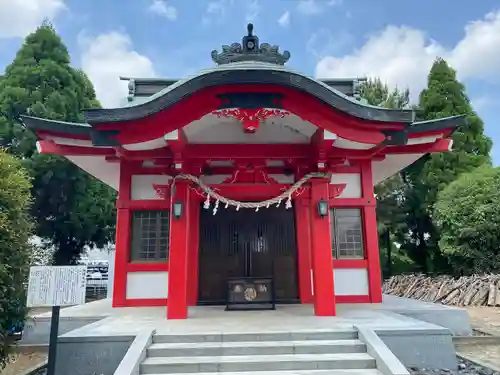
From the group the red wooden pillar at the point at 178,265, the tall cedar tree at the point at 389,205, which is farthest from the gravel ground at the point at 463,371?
the tall cedar tree at the point at 389,205

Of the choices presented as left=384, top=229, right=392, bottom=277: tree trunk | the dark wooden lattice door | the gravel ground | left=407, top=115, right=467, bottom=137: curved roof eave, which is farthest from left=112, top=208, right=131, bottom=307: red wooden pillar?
left=384, top=229, right=392, bottom=277: tree trunk

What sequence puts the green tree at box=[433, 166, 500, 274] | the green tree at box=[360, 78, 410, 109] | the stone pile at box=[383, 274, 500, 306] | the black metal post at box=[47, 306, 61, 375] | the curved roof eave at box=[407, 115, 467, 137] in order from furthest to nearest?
the green tree at box=[360, 78, 410, 109] → the green tree at box=[433, 166, 500, 274] → the stone pile at box=[383, 274, 500, 306] → the curved roof eave at box=[407, 115, 467, 137] → the black metal post at box=[47, 306, 61, 375]

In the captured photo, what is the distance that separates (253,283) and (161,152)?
8.99 ft

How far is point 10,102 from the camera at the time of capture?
1465 centimetres

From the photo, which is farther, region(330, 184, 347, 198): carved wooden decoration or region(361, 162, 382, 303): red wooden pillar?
region(361, 162, 382, 303): red wooden pillar

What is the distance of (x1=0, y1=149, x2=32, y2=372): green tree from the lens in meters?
3.99

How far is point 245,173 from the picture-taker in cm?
678

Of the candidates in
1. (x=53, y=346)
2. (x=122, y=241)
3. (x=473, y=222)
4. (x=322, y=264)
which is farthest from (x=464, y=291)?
(x=53, y=346)

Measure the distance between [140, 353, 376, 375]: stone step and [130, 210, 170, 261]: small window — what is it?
10.4 ft

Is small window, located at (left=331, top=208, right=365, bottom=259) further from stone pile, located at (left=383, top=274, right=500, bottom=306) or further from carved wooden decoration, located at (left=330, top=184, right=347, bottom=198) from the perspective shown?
stone pile, located at (left=383, top=274, right=500, bottom=306)

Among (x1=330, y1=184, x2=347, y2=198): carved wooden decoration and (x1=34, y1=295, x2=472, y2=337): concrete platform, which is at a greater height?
(x1=330, y1=184, x2=347, y2=198): carved wooden decoration

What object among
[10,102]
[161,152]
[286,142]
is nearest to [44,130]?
[161,152]

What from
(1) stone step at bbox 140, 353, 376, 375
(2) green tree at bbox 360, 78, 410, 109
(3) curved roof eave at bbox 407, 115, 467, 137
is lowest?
(1) stone step at bbox 140, 353, 376, 375

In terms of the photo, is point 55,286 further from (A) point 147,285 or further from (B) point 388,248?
(B) point 388,248
